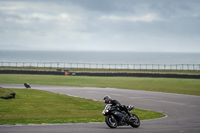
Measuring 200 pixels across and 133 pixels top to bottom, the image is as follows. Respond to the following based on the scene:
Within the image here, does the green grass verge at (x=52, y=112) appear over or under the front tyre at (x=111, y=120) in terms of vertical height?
under

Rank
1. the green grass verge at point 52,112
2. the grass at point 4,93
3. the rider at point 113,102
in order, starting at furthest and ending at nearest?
the grass at point 4,93, the green grass verge at point 52,112, the rider at point 113,102

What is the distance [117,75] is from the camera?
7112cm

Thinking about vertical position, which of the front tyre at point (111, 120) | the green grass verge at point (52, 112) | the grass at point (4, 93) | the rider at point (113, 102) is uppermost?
the rider at point (113, 102)

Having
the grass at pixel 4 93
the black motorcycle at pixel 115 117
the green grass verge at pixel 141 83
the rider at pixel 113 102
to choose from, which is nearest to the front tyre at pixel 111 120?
the black motorcycle at pixel 115 117

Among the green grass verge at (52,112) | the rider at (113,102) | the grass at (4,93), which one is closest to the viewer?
the rider at (113,102)

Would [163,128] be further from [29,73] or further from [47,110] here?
[29,73]

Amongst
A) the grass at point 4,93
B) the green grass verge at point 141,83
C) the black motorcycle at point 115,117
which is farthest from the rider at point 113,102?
the green grass verge at point 141,83

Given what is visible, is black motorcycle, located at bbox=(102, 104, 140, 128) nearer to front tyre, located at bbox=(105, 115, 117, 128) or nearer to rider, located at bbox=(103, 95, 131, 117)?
front tyre, located at bbox=(105, 115, 117, 128)

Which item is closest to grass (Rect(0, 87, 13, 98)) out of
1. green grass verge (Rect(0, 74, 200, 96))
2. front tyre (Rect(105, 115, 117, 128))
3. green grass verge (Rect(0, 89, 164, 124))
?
green grass verge (Rect(0, 89, 164, 124))

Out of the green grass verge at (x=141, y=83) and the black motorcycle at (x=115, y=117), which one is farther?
the green grass verge at (x=141, y=83)

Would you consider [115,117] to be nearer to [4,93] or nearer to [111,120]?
[111,120]

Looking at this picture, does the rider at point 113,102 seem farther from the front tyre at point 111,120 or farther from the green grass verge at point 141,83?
the green grass verge at point 141,83

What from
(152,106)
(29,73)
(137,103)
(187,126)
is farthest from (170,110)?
(29,73)

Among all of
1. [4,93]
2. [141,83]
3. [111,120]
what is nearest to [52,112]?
[4,93]
